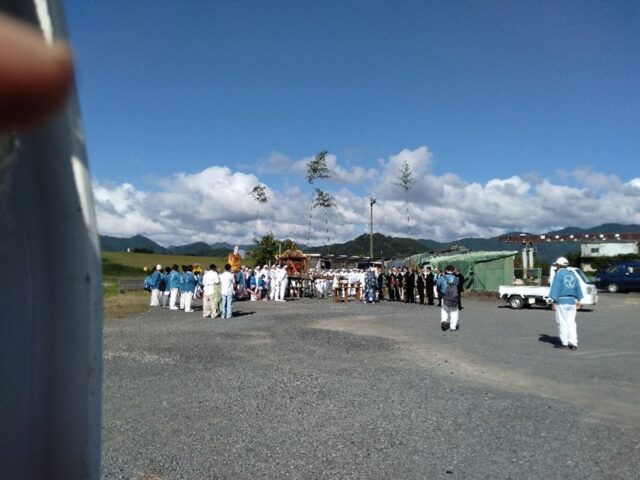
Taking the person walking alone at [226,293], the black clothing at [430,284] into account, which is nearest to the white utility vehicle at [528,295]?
the black clothing at [430,284]

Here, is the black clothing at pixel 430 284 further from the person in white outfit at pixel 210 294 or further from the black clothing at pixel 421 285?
the person in white outfit at pixel 210 294

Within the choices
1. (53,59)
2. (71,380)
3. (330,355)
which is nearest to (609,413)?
(330,355)

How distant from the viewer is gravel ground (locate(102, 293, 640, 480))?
14.5 feet

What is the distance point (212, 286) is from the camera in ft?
58.7

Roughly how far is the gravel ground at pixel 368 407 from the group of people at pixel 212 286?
5285mm

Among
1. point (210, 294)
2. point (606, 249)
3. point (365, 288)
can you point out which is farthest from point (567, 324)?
point (606, 249)

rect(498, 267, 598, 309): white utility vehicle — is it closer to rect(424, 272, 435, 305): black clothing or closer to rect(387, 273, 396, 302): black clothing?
rect(424, 272, 435, 305): black clothing

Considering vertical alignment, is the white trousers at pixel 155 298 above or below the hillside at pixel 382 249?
below

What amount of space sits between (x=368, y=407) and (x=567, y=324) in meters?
6.57

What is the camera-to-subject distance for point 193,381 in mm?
7590

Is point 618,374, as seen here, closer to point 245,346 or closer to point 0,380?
point 245,346

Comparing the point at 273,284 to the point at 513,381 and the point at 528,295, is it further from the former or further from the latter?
the point at 513,381

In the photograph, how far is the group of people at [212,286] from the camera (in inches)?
699

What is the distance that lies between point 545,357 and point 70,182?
10.1 meters
